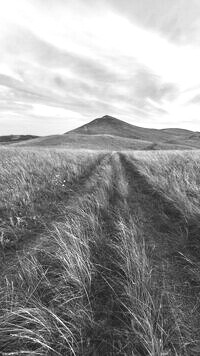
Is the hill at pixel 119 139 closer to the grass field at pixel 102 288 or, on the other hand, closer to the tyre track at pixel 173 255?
the tyre track at pixel 173 255

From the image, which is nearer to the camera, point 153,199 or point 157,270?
point 157,270

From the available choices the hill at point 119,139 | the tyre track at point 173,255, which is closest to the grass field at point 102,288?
the tyre track at point 173,255

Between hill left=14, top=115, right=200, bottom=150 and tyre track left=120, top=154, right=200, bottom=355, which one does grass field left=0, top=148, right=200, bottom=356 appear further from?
hill left=14, top=115, right=200, bottom=150

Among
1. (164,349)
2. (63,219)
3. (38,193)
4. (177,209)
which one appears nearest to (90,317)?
(164,349)

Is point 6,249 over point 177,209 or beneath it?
beneath

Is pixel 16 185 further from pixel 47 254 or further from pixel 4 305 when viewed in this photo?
pixel 4 305

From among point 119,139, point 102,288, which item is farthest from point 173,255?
point 119,139

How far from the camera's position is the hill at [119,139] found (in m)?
→ 68.1

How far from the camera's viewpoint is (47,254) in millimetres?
3301

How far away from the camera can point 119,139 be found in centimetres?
8169

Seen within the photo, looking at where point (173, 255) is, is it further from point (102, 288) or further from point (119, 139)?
point (119, 139)

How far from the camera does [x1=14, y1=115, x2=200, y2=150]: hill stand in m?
68.1

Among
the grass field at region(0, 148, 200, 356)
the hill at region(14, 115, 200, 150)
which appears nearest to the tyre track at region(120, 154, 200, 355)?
the grass field at region(0, 148, 200, 356)

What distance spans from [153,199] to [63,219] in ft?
9.52
